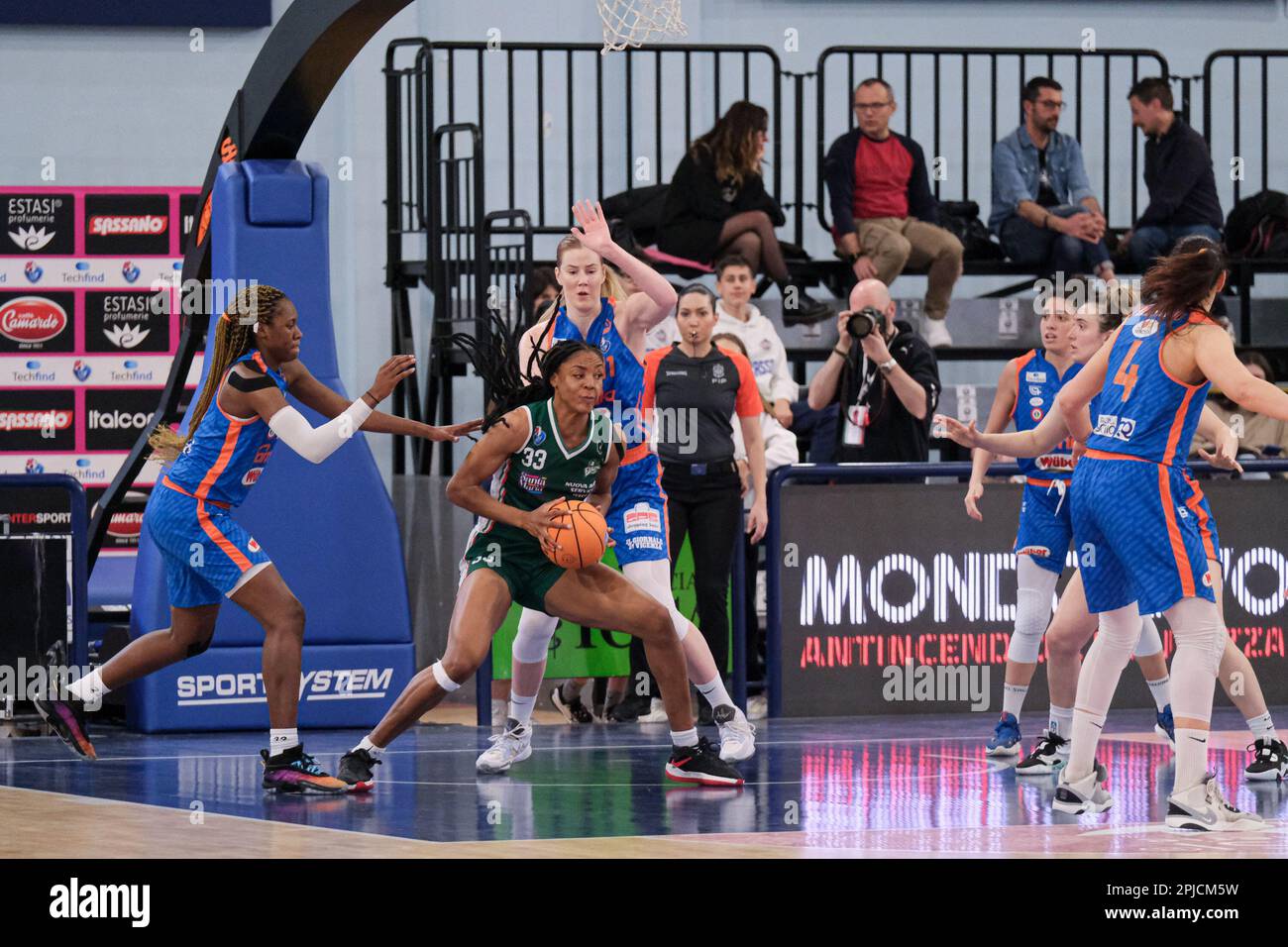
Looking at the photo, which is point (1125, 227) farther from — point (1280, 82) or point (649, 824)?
point (649, 824)

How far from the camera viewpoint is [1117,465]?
680 cm

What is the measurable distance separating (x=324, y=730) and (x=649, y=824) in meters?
3.48

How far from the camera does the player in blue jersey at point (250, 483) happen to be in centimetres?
758

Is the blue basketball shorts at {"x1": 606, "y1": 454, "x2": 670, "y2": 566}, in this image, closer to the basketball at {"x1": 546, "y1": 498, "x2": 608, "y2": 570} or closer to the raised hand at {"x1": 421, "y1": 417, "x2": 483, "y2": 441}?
the raised hand at {"x1": 421, "y1": 417, "x2": 483, "y2": 441}

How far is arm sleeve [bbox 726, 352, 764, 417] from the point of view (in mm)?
9719

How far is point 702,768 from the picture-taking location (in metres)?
7.89

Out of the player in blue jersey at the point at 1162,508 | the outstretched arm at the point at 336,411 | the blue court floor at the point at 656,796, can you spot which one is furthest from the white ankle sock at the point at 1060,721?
the outstretched arm at the point at 336,411

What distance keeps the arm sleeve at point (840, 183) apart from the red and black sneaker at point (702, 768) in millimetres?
5999

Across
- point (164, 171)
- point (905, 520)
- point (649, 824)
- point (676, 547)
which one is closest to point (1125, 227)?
point (905, 520)

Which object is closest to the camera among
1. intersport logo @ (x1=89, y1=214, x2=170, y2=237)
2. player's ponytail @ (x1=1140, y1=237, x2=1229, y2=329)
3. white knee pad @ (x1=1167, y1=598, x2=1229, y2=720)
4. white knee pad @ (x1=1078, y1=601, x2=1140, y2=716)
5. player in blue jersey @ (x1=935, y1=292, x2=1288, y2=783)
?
white knee pad @ (x1=1167, y1=598, x2=1229, y2=720)

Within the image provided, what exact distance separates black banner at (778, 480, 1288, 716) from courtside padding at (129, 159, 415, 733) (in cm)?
214

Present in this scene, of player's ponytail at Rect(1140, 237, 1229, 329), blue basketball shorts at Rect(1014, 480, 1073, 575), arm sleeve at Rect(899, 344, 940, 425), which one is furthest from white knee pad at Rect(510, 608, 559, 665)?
arm sleeve at Rect(899, 344, 940, 425)

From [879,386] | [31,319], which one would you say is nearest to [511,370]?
[879,386]

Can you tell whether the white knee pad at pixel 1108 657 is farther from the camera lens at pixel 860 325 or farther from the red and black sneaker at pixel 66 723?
the red and black sneaker at pixel 66 723
